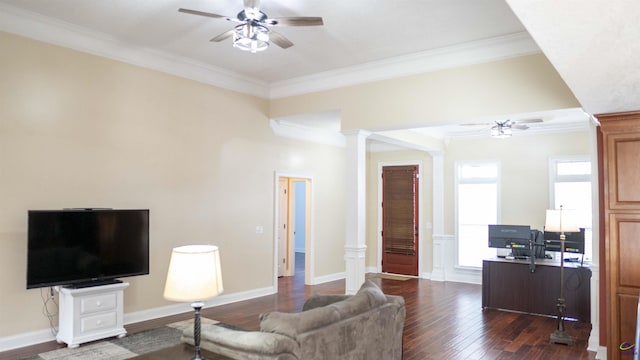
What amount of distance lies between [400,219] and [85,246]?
669cm

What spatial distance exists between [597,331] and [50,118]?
641 centimetres

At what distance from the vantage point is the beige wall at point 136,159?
15.5ft

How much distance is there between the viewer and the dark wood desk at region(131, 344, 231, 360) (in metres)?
2.60

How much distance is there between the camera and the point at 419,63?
19.0 feet

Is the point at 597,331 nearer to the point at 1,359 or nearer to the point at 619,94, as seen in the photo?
the point at 619,94

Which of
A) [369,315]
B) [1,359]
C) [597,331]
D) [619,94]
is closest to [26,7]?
[1,359]

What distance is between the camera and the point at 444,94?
562 centimetres

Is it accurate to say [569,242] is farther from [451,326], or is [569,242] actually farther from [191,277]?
[191,277]

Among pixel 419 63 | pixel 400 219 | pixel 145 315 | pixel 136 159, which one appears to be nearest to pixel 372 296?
pixel 419 63

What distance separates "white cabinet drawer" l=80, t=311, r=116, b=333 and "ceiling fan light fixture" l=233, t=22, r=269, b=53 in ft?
10.7

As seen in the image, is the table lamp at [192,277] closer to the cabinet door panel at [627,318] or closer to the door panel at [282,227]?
the cabinet door panel at [627,318]

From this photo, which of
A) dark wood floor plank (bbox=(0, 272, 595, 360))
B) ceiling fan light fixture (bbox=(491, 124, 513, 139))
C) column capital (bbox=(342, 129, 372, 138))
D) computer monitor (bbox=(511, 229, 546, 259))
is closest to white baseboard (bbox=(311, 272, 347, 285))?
dark wood floor plank (bbox=(0, 272, 595, 360))

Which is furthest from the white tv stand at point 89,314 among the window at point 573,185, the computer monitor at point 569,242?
the window at point 573,185

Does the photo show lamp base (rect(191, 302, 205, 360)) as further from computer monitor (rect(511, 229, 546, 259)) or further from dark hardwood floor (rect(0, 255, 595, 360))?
computer monitor (rect(511, 229, 546, 259))
